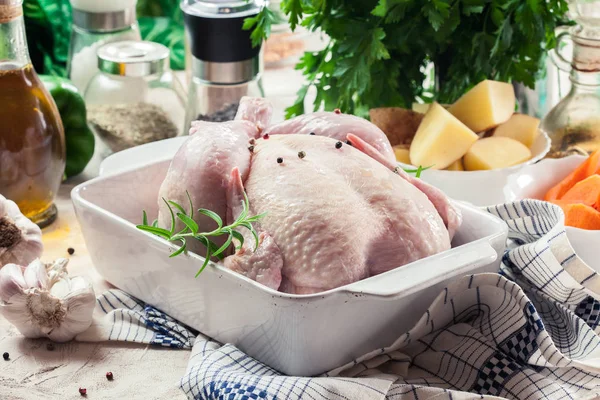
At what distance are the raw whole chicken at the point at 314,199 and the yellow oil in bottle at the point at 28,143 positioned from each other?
1.49 ft

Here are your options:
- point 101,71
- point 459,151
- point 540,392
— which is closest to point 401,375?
point 540,392

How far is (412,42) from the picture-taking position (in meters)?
1.89

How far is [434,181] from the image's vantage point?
65.6 inches

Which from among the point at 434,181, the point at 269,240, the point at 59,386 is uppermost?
the point at 269,240

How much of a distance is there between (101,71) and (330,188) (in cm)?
100

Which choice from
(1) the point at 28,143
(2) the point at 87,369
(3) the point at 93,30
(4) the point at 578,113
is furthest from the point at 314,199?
(3) the point at 93,30

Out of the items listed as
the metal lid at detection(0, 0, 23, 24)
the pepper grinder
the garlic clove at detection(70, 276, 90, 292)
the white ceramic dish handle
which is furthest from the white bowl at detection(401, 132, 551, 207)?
the metal lid at detection(0, 0, 23, 24)

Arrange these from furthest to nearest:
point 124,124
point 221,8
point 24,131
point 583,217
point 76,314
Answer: point 124,124 < point 221,8 < point 24,131 < point 583,217 < point 76,314

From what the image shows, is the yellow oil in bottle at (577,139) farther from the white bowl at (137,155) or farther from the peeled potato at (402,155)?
the white bowl at (137,155)

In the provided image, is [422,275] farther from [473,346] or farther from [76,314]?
[76,314]

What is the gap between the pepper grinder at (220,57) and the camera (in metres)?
1.90

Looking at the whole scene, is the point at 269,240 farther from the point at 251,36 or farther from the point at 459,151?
the point at 251,36

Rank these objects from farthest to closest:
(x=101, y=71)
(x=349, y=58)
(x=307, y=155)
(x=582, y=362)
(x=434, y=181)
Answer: (x=101, y=71), (x=349, y=58), (x=434, y=181), (x=307, y=155), (x=582, y=362)

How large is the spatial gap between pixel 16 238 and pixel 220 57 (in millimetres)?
652
